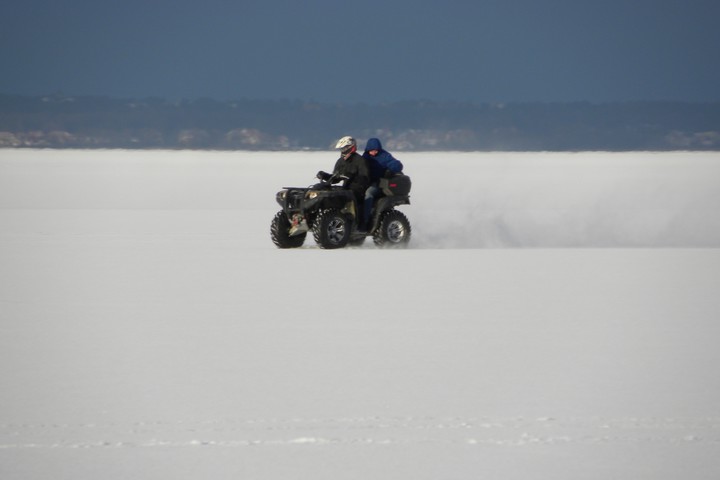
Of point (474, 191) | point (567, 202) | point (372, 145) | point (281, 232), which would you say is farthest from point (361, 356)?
point (474, 191)

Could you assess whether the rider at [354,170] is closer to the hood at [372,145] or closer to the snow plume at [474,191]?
the hood at [372,145]

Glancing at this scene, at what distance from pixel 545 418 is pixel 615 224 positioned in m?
19.8

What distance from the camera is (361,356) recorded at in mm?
9992

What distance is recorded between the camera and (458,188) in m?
44.8

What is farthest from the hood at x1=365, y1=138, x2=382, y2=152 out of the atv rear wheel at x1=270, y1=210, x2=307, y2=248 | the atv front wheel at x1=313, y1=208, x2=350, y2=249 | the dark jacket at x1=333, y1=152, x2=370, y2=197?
the atv rear wheel at x1=270, y1=210, x2=307, y2=248

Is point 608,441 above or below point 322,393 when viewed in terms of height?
below

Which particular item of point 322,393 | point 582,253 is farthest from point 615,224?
point 322,393

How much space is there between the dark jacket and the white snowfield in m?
0.93

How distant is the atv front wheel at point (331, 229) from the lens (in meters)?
19.2

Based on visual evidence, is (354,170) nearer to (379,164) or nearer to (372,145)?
(379,164)

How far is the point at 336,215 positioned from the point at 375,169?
3.23ft

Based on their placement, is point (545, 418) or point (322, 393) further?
point (322, 393)

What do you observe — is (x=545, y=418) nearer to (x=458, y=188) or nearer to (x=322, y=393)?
(x=322, y=393)

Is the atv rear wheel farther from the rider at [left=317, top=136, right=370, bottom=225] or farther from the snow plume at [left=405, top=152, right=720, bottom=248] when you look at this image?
the snow plume at [left=405, top=152, right=720, bottom=248]
